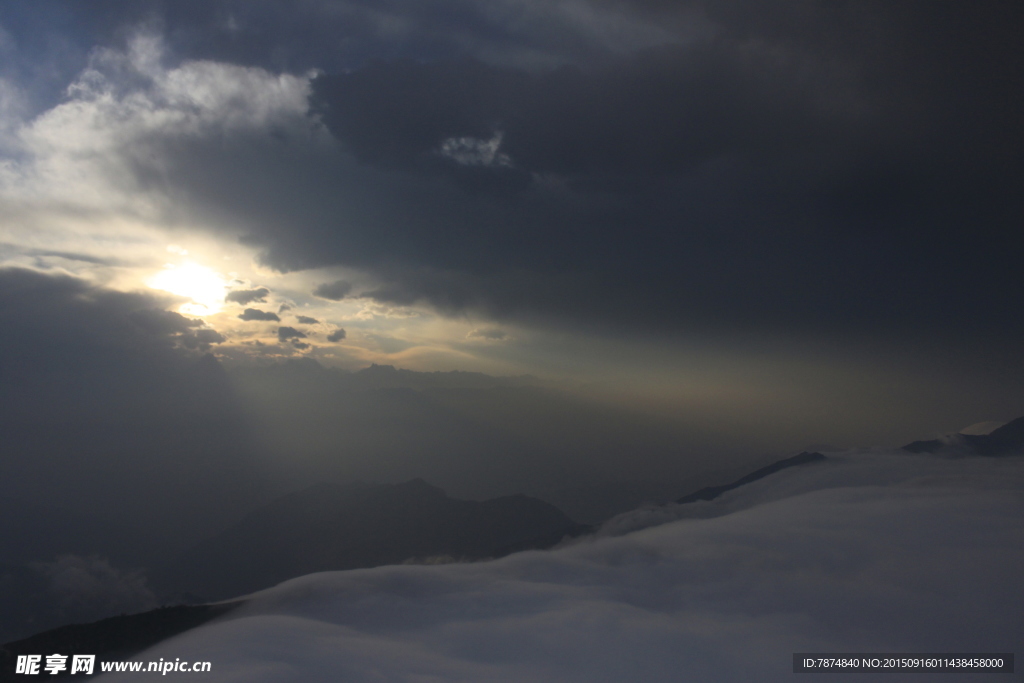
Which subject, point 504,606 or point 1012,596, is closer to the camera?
point 1012,596

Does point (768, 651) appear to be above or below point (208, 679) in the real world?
below

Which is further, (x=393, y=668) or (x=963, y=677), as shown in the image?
(x=393, y=668)

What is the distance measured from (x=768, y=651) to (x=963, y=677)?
70.2 feet

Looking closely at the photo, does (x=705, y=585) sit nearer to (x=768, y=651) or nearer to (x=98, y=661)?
(x=768, y=651)

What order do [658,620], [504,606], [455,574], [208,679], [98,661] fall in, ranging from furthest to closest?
[455,574] < [504,606] < [658,620] < [98,661] < [208,679]

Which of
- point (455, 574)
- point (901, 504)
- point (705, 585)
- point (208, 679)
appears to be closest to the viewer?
point (208, 679)

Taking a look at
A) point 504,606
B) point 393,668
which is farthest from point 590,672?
point 504,606

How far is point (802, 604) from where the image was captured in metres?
89.4

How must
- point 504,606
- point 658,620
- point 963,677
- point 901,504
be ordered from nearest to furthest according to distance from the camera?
point 963,677, point 658,620, point 504,606, point 901,504

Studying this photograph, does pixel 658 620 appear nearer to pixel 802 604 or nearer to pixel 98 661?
pixel 802 604

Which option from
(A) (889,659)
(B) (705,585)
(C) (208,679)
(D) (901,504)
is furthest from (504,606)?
(D) (901,504)

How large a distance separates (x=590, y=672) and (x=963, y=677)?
44.0 m

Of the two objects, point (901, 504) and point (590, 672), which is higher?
point (901, 504)

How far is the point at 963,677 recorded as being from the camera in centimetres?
5581
